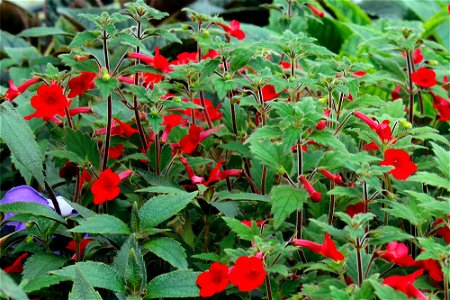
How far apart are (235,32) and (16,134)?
0.54m

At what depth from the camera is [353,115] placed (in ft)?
3.67

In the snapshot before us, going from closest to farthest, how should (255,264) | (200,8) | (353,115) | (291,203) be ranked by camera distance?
(255,264), (291,203), (353,115), (200,8)

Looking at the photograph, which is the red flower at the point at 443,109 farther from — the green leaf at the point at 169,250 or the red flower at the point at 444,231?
the green leaf at the point at 169,250

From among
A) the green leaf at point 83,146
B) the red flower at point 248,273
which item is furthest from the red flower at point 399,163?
the green leaf at point 83,146

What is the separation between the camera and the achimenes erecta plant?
916mm

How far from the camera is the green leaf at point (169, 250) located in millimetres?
956

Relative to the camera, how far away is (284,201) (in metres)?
0.98

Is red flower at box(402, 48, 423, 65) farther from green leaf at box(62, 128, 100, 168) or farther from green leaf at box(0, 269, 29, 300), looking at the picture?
green leaf at box(0, 269, 29, 300)

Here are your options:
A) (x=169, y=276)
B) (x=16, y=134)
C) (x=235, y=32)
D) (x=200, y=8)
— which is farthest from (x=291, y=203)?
(x=200, y=8)

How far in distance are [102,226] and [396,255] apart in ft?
1.28

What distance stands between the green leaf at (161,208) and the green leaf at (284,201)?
4.4 inches

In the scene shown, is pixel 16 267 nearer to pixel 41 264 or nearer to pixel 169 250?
pixel 41 264

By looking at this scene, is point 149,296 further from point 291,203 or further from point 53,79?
point 53,79

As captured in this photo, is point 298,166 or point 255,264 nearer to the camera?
point 255,264
